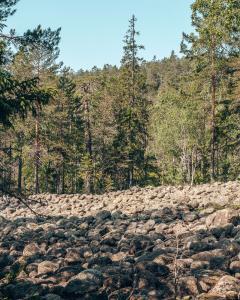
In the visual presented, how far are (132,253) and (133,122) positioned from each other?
29.4m

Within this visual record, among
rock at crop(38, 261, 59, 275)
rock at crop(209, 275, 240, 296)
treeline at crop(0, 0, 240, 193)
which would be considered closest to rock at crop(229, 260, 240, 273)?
rock at crop(209, 275, 240, 296)

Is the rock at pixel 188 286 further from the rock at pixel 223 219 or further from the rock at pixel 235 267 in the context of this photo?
the rock at pixel 223 219

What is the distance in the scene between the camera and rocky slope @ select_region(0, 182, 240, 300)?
10367 millimetres

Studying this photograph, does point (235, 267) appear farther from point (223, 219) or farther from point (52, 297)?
point (223, 219)

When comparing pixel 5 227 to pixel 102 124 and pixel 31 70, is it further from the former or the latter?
pixel 102 124

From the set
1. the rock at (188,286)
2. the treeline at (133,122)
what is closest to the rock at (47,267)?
the rock at (188,286)

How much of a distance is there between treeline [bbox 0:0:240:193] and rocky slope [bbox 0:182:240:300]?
34.9 feet

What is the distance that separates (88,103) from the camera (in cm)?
4275

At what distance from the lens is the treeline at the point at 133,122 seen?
3152 cm

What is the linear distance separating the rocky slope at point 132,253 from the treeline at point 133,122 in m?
10.6

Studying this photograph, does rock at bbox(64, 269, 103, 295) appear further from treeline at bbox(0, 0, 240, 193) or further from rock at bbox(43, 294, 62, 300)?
treeline at bbox(0, 0, 240, 193)

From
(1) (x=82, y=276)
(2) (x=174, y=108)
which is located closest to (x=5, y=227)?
(1) (x=82, y=276)

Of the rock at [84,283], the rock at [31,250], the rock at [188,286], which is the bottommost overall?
the rock at [31,250]

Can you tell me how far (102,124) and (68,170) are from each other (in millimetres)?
11992
